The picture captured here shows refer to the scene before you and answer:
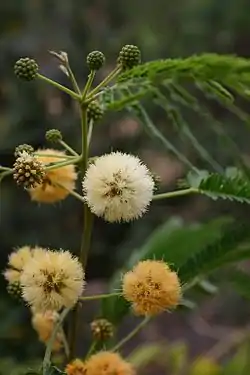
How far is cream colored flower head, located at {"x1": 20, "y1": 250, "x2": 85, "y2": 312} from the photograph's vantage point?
0.46 m

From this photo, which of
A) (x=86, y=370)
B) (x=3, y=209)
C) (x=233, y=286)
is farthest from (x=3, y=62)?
(x=86, y=370)

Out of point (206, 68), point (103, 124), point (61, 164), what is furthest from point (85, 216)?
point (103, 124)

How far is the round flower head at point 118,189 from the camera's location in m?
0.45

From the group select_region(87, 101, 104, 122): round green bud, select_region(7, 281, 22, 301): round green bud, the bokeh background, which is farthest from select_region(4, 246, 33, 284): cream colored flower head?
the bokeh background

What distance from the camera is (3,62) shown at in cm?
155

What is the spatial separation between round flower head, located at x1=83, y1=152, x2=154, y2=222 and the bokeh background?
29.8 inches

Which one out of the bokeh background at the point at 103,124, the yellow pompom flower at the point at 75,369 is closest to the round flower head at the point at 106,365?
the yellow pompom flower at the point at 75,369

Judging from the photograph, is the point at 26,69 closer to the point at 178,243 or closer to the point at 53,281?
the point at 53,281

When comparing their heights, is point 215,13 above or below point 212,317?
above

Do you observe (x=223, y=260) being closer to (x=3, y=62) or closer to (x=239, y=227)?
(x=239, y=227)

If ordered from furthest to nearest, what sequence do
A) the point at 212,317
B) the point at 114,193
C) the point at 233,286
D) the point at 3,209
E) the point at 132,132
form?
the point at 212,317
the point at 132,132
the point at 3,209
the point at 233,286
the point at 114,193

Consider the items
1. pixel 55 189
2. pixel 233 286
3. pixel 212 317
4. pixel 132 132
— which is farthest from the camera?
pixel 212 317

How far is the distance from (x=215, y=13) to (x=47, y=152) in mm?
1473

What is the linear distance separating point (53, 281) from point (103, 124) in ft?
3.99
